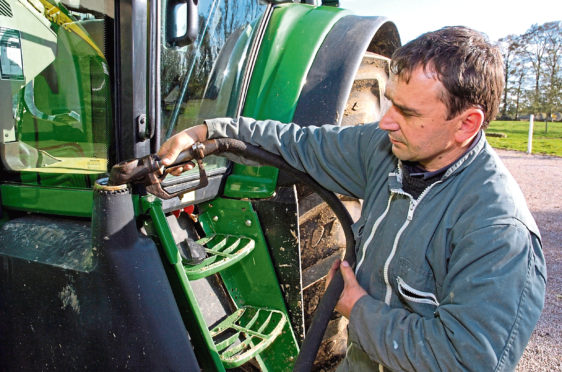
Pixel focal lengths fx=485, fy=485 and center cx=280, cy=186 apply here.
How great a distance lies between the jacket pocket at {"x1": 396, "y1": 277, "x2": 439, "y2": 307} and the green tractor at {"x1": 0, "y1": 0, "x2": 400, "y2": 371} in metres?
0.62

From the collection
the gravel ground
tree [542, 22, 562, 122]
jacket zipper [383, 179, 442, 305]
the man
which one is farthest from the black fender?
tree [542, 22, 562, 122]

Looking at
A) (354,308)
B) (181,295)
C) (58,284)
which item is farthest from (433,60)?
(58,284)

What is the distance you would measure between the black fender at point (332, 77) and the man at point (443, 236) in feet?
1.29

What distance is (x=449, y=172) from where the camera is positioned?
4.13 feet

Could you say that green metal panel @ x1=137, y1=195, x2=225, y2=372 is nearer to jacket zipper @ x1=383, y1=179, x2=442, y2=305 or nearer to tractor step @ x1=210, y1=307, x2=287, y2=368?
tractor step @ x1=210, y1=307, x2=287, y2=368

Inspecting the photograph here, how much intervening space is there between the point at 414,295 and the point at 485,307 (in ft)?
0.73

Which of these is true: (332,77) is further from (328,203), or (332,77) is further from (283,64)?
Result: (328,203)

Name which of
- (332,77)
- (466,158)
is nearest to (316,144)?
(332,77)

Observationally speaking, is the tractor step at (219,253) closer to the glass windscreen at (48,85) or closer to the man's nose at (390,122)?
the glass windscreen at (48,85)

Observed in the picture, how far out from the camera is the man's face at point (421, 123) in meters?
1.24

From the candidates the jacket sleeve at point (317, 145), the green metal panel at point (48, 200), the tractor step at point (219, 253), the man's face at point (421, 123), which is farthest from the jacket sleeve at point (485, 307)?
the green metal panel at point (48, 200)

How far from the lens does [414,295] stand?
1.26m

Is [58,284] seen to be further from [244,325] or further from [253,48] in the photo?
[253,48]

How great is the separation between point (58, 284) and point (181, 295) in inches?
16.2
